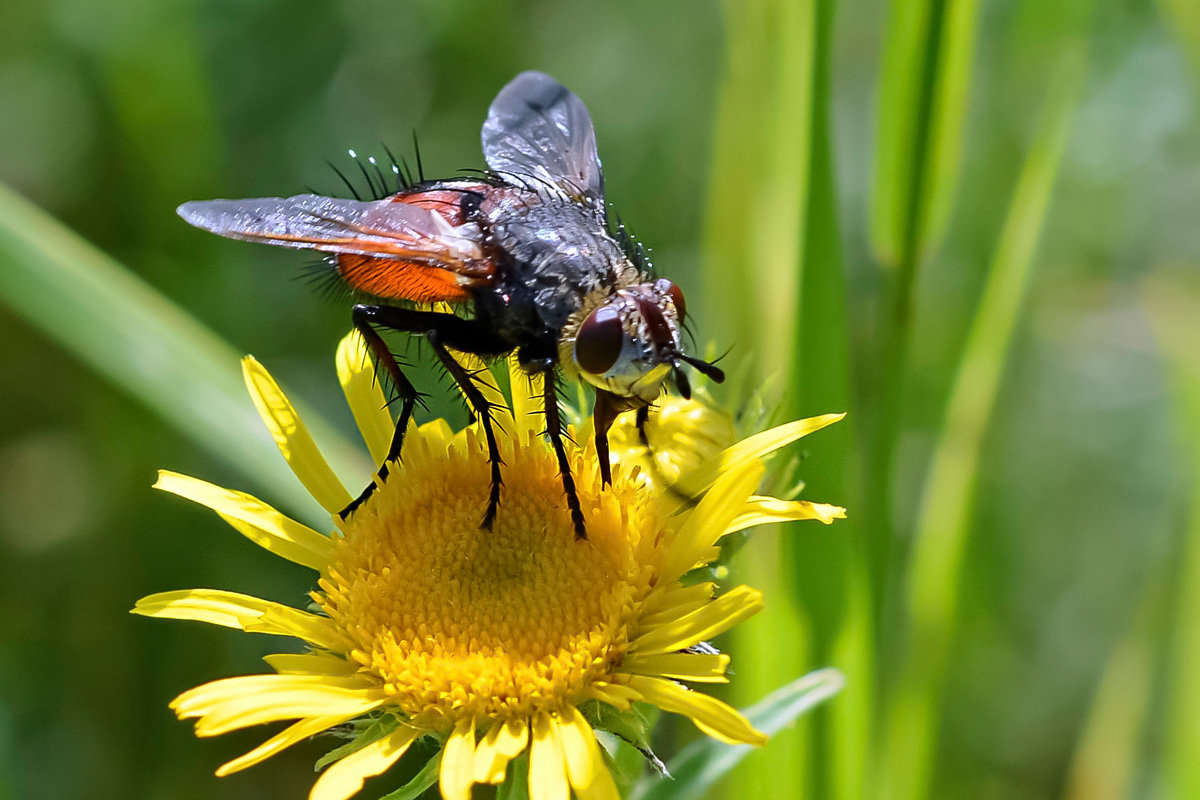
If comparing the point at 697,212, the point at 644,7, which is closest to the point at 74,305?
the point at 697,212

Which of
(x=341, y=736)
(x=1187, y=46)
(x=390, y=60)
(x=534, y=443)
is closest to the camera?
(x=341, y=736)

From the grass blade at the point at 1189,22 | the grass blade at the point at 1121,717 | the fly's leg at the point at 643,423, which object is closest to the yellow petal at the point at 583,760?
the fly's leg at the point at 643,423

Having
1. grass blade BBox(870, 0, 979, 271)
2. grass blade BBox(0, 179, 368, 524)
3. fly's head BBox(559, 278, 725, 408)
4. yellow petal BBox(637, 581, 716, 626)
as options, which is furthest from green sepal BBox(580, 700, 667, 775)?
grass blade BBox(870, 0, 979, 271)

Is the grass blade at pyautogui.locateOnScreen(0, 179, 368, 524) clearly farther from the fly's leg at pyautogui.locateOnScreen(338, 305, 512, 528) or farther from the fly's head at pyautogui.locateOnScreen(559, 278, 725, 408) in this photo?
the fly's head at pyautogui.locateOnScreen(559, 278, 725, 408)

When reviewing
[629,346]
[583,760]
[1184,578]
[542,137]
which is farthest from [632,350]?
[1184,578]

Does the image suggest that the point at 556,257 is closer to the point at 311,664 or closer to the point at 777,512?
the point at 777,512

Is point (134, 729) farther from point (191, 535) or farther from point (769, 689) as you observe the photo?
point (769, 689)
